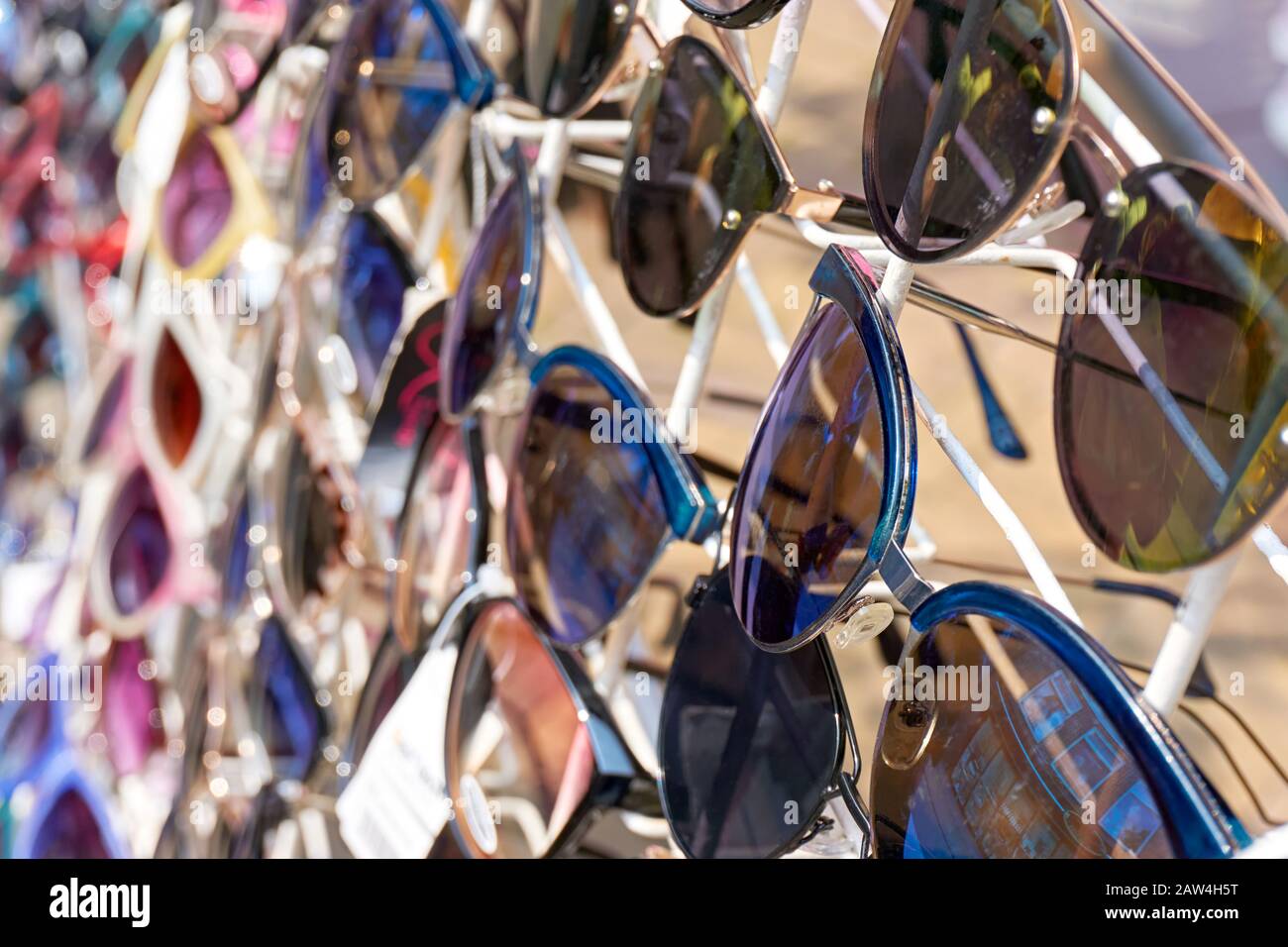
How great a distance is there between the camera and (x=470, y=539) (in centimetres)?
43

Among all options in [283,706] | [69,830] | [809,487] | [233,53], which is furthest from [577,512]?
[69,830]

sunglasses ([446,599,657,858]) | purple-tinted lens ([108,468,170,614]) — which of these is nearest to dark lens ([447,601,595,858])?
sunglasses ([446,599,657,858])

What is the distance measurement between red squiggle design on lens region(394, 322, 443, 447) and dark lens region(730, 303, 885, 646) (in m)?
0.21

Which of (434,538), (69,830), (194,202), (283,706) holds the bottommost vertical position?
(69,830)

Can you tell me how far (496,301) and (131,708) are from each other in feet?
1.30

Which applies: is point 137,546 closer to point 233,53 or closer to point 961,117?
point 233,53

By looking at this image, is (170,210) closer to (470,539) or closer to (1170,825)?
(470,539)

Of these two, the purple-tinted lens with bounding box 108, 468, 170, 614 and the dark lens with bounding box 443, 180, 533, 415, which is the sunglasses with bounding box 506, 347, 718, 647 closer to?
the dark lens with bounding box 443, 180, 533, 415

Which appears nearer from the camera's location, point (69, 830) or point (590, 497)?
point (590, 497)

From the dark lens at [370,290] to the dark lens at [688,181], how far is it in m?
0.18

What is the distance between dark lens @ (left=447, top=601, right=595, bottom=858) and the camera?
14.1 inches

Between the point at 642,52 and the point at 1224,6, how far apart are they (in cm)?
16

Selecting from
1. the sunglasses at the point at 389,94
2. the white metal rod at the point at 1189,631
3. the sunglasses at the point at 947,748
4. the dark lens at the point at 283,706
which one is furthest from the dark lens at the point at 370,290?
the white metal rod at the point at 1189,631

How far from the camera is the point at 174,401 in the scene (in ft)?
2.17
